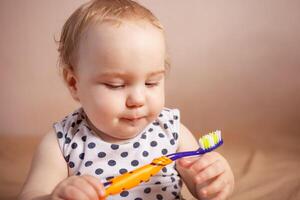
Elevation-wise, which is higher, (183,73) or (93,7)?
(93,7)

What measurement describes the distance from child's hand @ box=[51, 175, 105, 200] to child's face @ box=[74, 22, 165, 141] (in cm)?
14

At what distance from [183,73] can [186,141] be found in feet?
1.75

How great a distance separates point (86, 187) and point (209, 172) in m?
0.21

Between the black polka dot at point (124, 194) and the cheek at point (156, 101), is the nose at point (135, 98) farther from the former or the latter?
the black polka dot at point (124, 194)

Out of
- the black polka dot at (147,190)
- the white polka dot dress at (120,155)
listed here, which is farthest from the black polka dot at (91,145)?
the black polka dot at (147,190)

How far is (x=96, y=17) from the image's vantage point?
2.37 ft

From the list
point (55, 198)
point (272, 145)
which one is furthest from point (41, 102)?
point (55, 198)

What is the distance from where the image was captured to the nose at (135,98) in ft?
2.29

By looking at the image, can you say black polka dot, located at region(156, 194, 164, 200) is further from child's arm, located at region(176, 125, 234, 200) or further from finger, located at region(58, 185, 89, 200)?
finger, located at region(58, 185, 89, 200)

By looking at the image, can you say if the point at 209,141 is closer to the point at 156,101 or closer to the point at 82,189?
the point at 156,101

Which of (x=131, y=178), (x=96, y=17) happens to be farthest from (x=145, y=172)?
(x=96, y=17)

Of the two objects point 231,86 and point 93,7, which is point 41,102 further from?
point 93,7

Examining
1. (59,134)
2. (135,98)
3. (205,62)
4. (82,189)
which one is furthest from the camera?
(205,62)

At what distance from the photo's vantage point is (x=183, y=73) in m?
1.37
